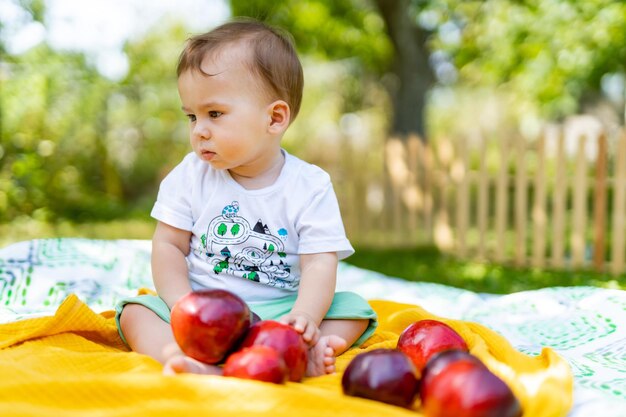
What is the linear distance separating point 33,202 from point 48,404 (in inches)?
258

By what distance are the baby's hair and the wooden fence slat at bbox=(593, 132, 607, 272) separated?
4.68 m

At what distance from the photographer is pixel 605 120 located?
1545 centimetres

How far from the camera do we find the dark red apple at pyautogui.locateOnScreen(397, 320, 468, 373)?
84.9 inches

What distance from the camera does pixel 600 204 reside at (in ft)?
21.2

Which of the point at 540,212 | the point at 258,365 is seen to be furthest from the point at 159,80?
the point at 258,365

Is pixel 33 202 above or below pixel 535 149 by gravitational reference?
below

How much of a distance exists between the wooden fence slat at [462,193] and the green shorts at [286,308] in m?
4.67

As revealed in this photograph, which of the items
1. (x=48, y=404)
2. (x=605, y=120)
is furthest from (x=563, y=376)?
(x=605, y=120)

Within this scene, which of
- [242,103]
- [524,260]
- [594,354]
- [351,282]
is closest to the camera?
[242,103]

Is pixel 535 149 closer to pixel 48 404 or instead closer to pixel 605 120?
pixel 48 404

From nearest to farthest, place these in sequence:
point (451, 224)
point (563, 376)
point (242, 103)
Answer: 1. point (563, 376)
2. point (242, 103)
3. point (451, 224)

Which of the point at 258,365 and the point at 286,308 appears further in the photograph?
the point at 286,308

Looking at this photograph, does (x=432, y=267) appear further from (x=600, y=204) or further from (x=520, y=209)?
(x=600, y=204)

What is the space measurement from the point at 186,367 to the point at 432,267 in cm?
482
